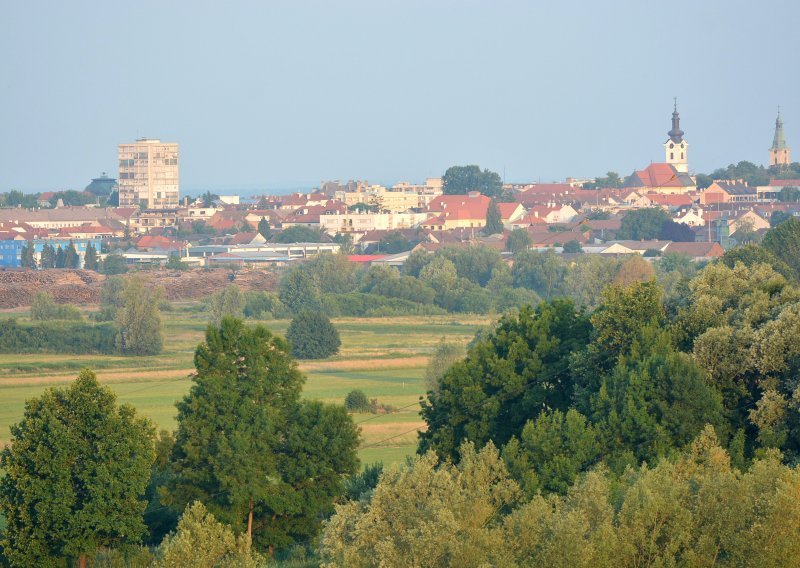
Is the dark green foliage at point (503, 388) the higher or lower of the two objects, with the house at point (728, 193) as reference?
lower

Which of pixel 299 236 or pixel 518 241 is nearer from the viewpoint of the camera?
pixel 518 241

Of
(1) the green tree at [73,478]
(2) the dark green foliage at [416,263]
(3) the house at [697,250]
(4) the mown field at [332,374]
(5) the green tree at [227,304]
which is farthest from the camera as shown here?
(3) the house at [697,250]

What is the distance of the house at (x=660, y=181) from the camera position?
13762 centimetres

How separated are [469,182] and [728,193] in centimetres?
A: 2028

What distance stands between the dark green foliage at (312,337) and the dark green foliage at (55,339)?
554cm

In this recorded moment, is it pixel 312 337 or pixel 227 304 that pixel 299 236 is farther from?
pixel 312 337

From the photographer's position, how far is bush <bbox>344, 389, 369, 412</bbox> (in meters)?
37.3

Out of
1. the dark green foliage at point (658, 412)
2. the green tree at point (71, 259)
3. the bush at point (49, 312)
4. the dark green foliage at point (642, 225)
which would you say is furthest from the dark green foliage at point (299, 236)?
the dark green foliage at point (658, 412)

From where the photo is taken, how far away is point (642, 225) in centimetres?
9944

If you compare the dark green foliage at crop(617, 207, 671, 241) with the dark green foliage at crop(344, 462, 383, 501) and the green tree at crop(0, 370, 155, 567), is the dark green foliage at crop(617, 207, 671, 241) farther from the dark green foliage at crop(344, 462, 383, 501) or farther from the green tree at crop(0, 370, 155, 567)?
the green tree at crop(0, 370, 155, 567)

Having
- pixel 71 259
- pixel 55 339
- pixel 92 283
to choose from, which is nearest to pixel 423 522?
pixel 55 339

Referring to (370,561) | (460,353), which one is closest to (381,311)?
(460,353)

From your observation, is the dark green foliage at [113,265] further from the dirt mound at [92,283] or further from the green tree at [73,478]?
the green tree at [73,478]

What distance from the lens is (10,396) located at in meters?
40.1
